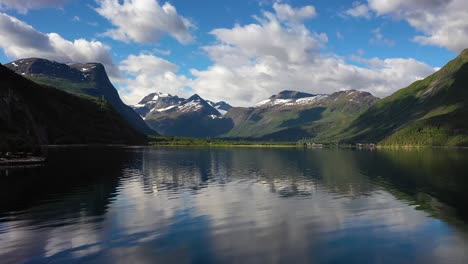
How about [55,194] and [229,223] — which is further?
[55,194]

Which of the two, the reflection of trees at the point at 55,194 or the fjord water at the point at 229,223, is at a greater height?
the reflection of trees at the point at 55,194

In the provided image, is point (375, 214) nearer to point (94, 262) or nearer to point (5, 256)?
point (94, 262)

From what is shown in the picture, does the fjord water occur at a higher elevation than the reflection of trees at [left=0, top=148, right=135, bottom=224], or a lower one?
lower

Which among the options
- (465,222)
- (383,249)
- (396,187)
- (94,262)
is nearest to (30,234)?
(94,262)

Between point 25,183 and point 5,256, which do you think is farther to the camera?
point 25,183

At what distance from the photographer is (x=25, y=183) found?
282ft

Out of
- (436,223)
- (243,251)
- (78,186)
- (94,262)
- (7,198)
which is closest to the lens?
(94,262)

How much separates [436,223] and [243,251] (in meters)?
28.7

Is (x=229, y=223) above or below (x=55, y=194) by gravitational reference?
below

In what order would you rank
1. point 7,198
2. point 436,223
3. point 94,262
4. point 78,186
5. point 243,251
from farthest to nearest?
point 78,186 < point 7,198 < point 436,223 < point 243,251 < point 94,262

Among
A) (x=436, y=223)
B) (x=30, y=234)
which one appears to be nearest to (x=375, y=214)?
(x=436, y=223)

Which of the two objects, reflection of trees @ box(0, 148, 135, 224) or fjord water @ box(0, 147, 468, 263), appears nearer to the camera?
fjord water @ box(0, 147, 468, 263)

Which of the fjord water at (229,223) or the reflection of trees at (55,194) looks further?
the reflection of trees at (55,194)

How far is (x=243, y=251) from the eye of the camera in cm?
3744
